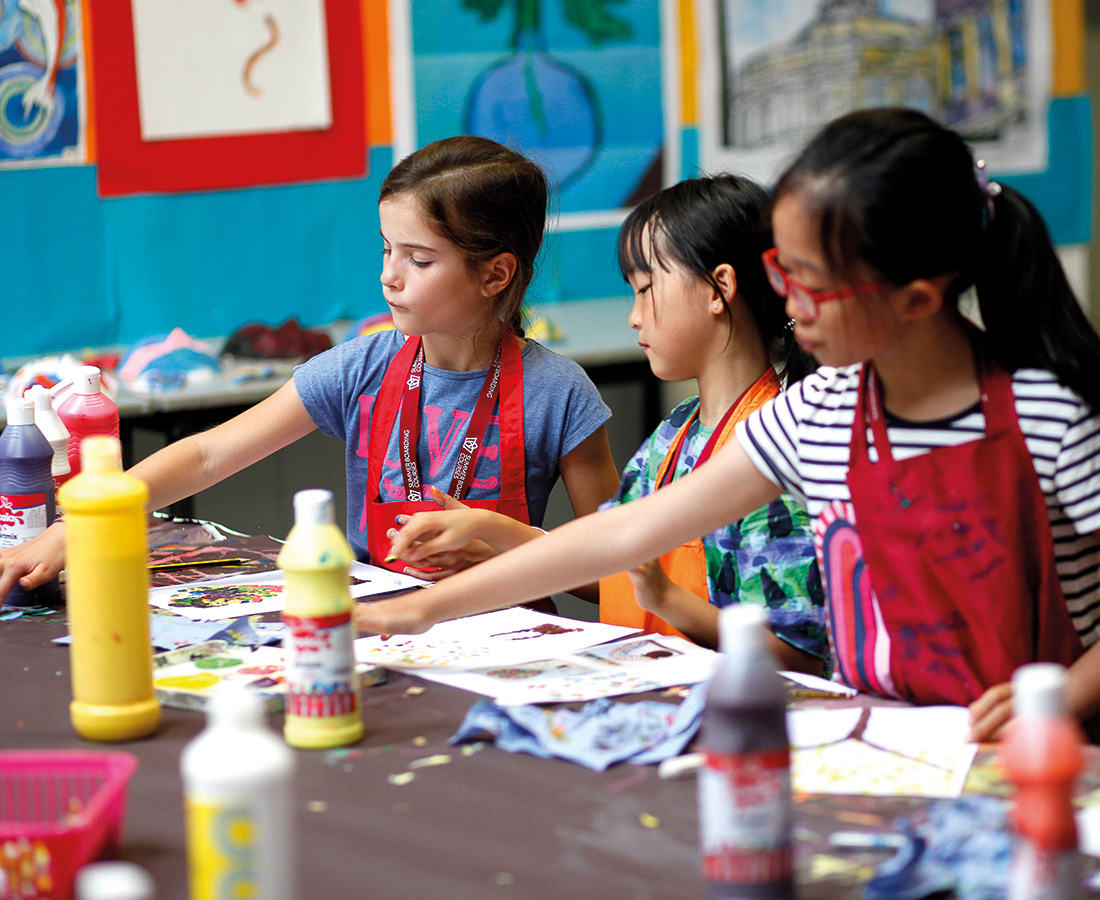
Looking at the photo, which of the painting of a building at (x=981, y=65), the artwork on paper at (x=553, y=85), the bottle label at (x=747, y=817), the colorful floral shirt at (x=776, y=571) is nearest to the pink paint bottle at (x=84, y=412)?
the colorful floral shirt at (x=776, y=571)

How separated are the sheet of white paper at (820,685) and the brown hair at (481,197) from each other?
0.86 meters

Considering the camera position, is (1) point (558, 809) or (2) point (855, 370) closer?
(1) point (558, 809)

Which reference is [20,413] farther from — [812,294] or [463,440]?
[812,294]

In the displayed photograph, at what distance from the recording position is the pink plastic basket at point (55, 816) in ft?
2.48

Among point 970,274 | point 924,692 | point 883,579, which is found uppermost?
point 970,274

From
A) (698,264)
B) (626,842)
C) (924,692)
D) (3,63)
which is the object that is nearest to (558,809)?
(626,842)

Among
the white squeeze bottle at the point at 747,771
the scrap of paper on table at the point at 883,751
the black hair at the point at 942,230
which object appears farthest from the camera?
the black hair at the point at 942,230

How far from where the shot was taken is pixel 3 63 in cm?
314

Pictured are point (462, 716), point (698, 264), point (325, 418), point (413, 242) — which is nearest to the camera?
point (462, 716)

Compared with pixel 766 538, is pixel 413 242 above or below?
above

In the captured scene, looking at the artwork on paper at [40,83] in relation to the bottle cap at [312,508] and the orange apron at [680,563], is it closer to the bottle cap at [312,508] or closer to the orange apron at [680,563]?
the orange apron at [680,563]

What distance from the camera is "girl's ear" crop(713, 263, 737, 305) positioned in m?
1.64

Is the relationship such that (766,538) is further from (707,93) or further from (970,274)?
(707,93)

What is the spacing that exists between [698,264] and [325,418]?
66 cm
